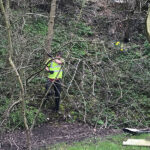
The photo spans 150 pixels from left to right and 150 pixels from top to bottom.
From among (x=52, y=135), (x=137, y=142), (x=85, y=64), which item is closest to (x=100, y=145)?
(x=137, y=142)

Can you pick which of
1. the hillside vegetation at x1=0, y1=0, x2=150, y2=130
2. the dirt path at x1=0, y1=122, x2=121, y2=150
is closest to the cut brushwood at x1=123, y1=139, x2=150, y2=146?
the hillside vegetation at x1=0, y1=0, x2=150, y2=130

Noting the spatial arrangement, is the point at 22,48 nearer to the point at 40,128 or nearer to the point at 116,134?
the point at 40,128

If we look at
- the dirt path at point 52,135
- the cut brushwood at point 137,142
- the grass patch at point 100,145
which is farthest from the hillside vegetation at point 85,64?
the cut brushwood at point 137,142

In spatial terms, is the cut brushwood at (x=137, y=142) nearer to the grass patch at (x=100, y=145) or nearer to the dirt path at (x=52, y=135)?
the grass patch at (x=100, y=145)

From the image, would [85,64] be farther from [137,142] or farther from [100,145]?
[137,142]

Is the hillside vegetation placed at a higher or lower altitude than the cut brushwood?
higher

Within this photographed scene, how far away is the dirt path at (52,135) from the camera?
6674mm

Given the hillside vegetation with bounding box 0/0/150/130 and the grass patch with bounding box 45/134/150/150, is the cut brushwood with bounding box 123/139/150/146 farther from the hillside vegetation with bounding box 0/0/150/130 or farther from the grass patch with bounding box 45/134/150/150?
the hillside vegetation with bounding box 0/0/150/130

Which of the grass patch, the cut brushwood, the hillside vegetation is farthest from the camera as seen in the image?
the hillside vegetation

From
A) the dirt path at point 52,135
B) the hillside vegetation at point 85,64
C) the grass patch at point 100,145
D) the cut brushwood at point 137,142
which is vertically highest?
the hillside vegetation at point 85,64

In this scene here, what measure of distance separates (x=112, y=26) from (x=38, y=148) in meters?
11.7

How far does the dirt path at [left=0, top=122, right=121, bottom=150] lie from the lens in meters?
6.67

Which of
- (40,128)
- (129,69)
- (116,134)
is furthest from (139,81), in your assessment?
(40,128)

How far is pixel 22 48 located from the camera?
269 inches
